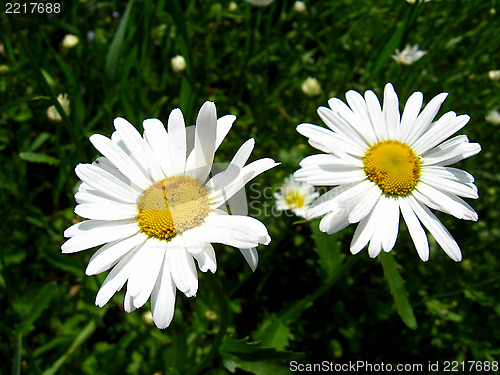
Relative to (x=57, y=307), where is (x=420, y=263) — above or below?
above

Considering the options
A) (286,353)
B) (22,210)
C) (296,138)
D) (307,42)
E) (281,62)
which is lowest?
(286,353)

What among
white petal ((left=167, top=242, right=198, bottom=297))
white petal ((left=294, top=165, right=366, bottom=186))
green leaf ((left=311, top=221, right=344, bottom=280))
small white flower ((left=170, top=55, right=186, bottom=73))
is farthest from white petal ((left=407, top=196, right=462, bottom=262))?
small white flower ((left=170, top=55, right=186, bottom=73))

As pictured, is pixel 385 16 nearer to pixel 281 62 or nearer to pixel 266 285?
Answer: pixel 281 62

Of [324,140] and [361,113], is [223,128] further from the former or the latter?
[361,113]

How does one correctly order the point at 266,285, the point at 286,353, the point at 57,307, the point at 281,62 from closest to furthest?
the point at 286,353, the point at 57,307, the point at 266,285, the point at 281,62

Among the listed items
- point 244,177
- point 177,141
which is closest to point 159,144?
point 177,141

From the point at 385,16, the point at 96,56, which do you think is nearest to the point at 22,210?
the point at 96,56
